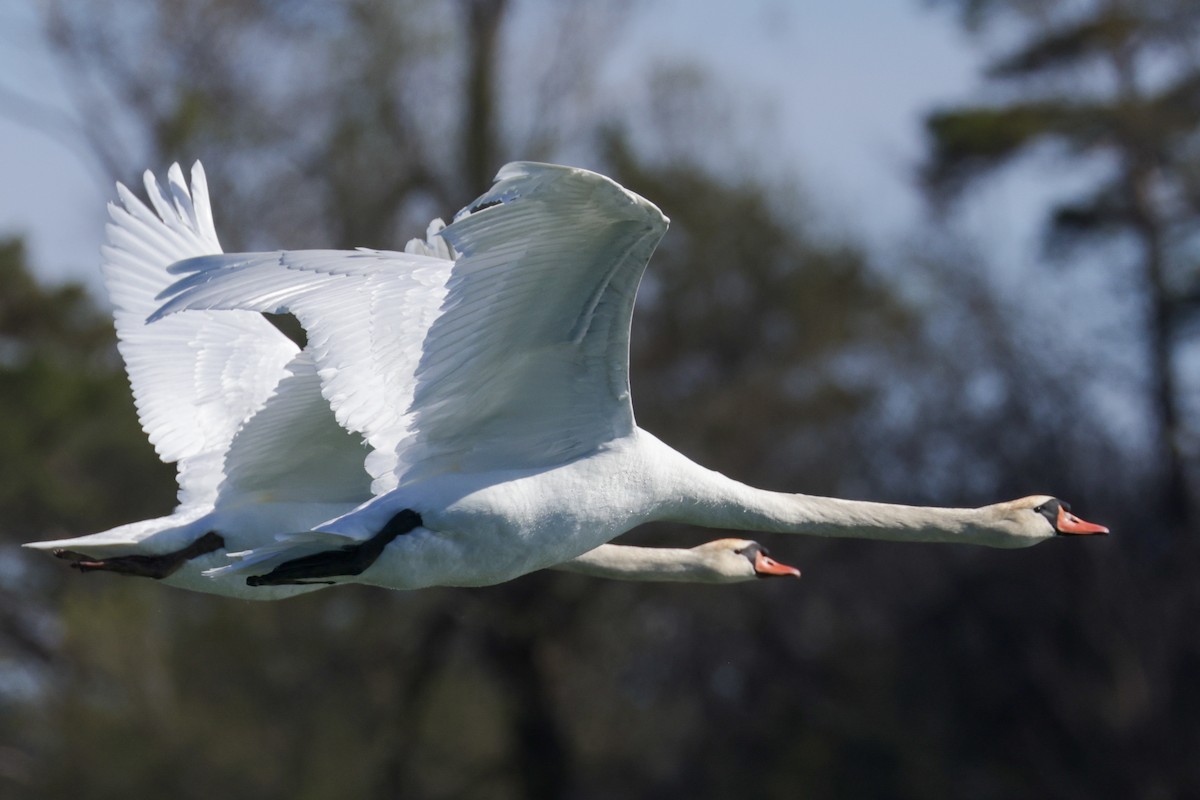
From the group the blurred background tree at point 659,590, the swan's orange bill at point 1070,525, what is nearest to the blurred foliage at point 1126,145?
the blurred background tree at point 659,590

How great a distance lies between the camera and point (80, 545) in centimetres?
823

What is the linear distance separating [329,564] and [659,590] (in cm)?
1800

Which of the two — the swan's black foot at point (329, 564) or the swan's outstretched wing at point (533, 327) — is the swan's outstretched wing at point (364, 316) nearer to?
the swan's outstretched wing at point (533, 327)

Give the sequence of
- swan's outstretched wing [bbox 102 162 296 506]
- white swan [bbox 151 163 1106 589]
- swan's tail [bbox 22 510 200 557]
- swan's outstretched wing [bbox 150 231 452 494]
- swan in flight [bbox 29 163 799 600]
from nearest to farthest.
A: white swan [bbox 151 163 1106 589]
swan's outstretched wing [bbox 150 231 452 494]
swan's tail [bbox 22 510 200 557]
swan in flight [bbox 29 163 799 600]
swan's outstretched wing [bbox 102 162 296 506]

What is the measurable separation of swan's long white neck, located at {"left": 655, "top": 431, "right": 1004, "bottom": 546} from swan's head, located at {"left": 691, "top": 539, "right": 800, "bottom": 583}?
1.83ft

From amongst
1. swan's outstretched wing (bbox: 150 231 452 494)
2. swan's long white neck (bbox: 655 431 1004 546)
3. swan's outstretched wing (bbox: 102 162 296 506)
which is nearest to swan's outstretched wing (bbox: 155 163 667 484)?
swan's outstretched wing (bbox: 150 231 452 494)

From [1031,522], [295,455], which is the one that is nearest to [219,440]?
[295,455]

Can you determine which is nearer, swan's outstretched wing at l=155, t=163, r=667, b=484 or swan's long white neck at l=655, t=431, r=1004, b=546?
swan's outstretched wing at l=155, t=163, r=667, b=484

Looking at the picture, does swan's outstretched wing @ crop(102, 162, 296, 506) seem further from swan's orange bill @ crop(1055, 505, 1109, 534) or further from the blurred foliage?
the blurred foliage

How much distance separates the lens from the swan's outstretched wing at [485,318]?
21.9ft

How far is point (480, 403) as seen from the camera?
25.2 ft

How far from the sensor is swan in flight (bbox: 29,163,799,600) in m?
8.63

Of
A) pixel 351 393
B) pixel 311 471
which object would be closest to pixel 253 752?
pixel 311 471

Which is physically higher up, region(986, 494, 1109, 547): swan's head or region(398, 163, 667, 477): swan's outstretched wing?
region(398, 163, 667, 477): swan's outstretched wing
